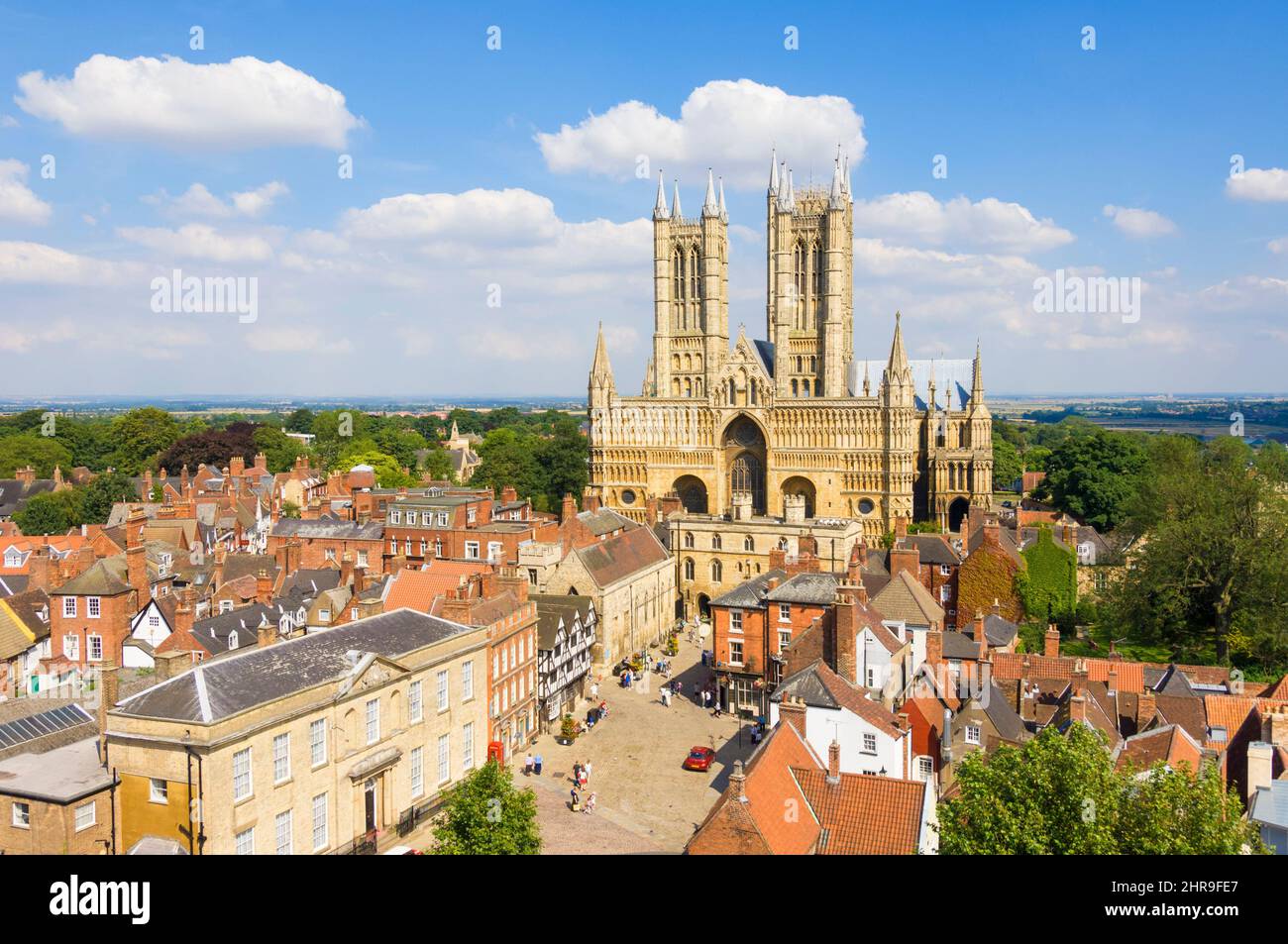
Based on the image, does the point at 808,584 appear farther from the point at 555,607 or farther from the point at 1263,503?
the point at 1263,503

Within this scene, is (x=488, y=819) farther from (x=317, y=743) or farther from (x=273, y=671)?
(x=273, y=671)

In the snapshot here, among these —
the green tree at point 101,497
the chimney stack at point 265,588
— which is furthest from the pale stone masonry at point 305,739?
the green tree at point 101,497

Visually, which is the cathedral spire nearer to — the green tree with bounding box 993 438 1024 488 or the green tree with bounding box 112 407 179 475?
the green tree with bounding box 993 438 1024 488

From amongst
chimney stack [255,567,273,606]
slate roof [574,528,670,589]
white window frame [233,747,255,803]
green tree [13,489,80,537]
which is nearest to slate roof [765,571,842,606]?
slate roof [574,528,670,589]

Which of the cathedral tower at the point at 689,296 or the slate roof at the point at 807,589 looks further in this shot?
the cathedral tower at the point at 689,296

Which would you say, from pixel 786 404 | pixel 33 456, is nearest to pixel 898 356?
pixel 786 404

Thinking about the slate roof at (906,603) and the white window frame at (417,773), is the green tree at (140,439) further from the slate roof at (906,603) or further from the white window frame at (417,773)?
the slate roof at (906,603)
